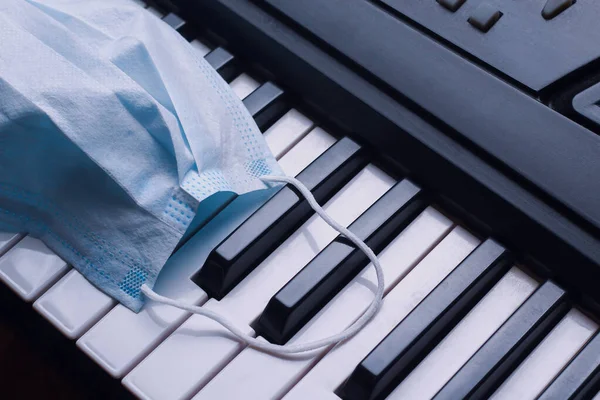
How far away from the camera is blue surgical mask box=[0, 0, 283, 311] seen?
617 millimetres

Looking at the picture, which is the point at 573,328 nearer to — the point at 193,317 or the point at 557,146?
the point at 557,146

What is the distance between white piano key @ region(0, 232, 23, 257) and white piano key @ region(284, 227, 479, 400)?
0.30 metres

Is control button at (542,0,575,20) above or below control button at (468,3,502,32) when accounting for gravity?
above

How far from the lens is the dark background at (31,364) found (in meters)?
0.86

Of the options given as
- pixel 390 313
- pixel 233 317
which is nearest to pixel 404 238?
pixel 390 313

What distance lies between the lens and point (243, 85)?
763mm

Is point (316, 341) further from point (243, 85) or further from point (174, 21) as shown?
point (174, 21)

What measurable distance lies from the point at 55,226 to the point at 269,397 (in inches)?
10.3

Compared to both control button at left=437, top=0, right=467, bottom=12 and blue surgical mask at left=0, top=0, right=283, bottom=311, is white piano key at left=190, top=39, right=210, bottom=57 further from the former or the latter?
control button at left=437, top=0, right=467, bottom=12

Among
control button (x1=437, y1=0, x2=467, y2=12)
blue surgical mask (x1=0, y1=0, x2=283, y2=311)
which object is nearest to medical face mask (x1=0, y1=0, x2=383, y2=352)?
blue surgical mask (x1=0, y1=0, x2=283, y2=311)

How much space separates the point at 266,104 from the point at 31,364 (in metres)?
0.57

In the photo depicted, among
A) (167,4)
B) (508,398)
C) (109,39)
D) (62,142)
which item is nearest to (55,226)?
(62,142)

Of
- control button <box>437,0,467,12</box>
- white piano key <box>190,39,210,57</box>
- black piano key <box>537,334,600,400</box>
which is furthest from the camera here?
white piano key <box>190,39,210,57</box>

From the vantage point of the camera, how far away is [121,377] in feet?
1.94
